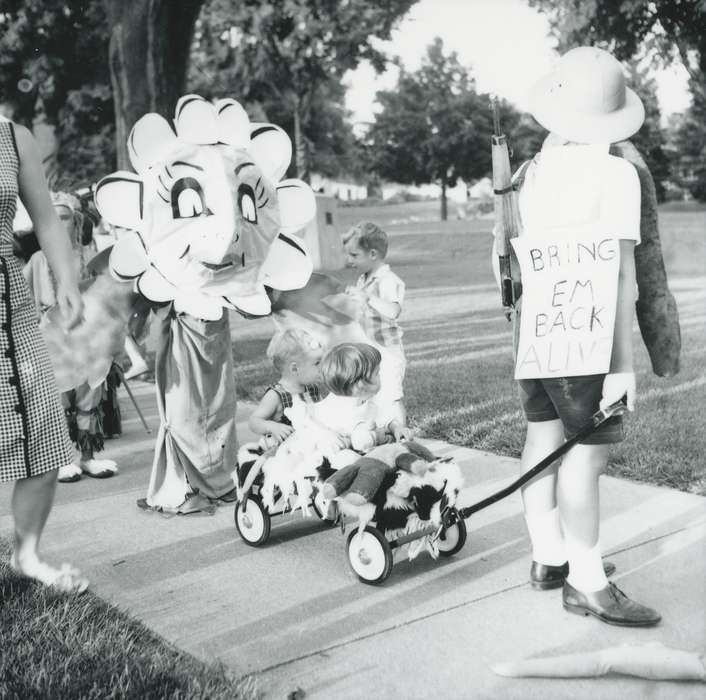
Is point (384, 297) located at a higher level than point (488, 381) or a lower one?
higher

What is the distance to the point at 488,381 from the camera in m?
7.50

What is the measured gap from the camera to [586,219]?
116 inches

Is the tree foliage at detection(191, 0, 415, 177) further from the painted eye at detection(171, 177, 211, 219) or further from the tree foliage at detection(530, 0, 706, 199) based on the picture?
the painted eye at detection(171, 177, 211, 219)

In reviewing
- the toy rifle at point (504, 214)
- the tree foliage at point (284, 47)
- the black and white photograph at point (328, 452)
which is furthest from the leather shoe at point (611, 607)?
the tree foliage at point (284, 47)

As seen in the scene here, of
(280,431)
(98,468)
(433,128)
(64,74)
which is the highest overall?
(64,74)

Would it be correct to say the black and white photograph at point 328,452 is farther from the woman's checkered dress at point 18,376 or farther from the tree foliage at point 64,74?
the tree foliage at point 64,74

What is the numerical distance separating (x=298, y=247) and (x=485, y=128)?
4963 centimetres

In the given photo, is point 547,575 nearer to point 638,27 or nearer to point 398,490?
point 398,490

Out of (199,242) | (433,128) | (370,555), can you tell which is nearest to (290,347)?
(199,242)

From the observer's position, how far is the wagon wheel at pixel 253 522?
3.86 metres

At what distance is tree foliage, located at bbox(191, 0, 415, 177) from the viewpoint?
21766 millimetres

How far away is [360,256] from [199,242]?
1205 millimetres

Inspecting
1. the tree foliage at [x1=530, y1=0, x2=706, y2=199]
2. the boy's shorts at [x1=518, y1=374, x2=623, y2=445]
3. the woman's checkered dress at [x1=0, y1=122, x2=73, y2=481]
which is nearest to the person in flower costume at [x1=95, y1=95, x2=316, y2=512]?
the woman's checkered dress at [x1=0, y1=122, x2=73, y2=481]

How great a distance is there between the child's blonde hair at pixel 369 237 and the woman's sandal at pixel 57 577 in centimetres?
237
